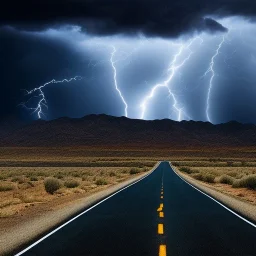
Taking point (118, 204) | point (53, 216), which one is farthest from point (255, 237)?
point (118, 204)

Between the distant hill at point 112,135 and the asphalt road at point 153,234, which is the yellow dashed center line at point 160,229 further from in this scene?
the distant hill at point 112,135

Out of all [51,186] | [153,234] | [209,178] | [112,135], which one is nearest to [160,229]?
[153,234]

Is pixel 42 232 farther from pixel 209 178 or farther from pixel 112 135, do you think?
pixel 112 135

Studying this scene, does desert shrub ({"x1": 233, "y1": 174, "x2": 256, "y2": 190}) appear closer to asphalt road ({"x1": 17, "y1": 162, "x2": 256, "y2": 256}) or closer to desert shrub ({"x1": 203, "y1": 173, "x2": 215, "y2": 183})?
desert shrub ({"x1": 203, "y1": 173, "x2": 215, "y2": 183})

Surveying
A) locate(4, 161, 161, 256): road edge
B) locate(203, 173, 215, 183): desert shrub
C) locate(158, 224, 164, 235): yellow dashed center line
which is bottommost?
locate(203, 173, 215, 183): desert shrub

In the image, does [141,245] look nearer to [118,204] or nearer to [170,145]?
[118,204]

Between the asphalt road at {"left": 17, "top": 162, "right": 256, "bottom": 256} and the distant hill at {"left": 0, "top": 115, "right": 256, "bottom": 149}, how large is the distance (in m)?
154

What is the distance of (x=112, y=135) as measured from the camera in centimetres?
18138

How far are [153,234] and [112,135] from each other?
561ft

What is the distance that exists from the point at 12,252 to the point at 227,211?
9261 mm

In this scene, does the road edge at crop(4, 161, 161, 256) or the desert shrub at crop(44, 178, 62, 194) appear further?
the desert shrub at crop(44, 178, 62, 194)

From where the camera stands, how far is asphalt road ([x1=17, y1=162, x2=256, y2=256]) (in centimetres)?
864

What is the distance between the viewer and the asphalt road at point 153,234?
28.3ft

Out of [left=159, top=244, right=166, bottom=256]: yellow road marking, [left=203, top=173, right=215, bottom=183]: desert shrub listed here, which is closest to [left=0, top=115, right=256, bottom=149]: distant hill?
[left=203, top=173, right=215, bottom=183]: desert shrub
